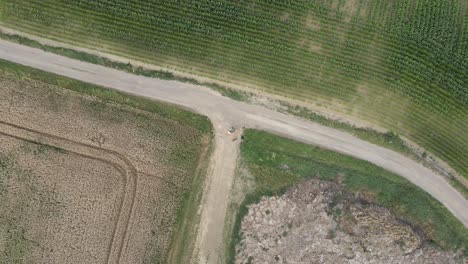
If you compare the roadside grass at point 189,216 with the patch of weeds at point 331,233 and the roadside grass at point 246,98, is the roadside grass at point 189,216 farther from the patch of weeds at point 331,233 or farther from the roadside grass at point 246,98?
the patch of weeds at point 331,233

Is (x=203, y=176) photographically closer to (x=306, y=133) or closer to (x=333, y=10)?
(x=306, y=133)

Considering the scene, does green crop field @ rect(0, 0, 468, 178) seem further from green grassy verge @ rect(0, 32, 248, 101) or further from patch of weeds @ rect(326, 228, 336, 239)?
patch of weeds @ rect(326, 228, 336, 239)

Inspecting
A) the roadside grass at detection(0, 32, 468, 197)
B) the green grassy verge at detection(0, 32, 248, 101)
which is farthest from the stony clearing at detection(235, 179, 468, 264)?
the green grassy verge at detection(0, 32, 248, 101)

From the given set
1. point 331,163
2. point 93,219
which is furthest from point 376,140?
point 93,219

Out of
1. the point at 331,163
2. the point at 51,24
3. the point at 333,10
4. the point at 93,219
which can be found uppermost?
the point at 333,10

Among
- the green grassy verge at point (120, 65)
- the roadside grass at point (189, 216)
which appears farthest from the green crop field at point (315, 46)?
the roadside grass at point (189, 216)

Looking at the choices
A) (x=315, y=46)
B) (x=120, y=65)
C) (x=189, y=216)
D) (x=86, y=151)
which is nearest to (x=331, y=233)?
(x=189, y=216)
